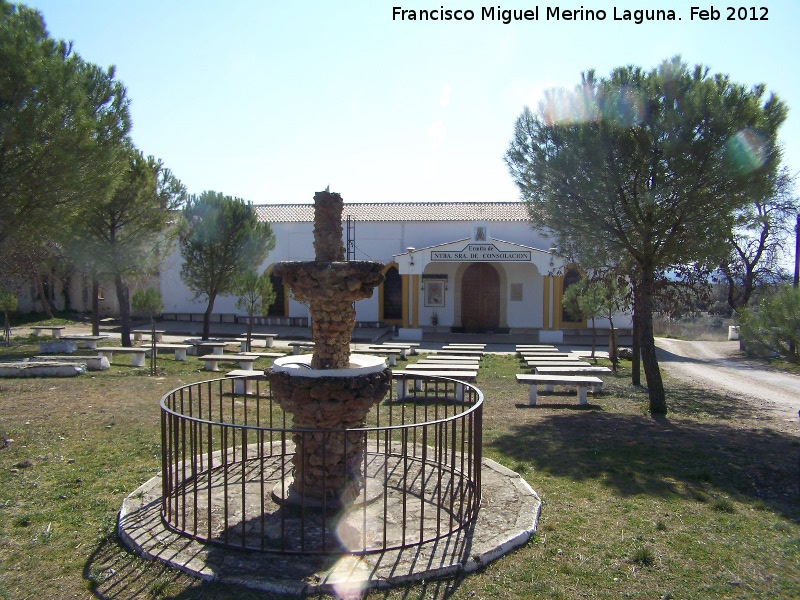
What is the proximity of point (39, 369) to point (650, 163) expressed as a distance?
1169 cm

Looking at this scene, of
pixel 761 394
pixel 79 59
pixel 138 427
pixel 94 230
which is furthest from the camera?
pixel 94 230

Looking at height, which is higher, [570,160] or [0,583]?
[570,160]

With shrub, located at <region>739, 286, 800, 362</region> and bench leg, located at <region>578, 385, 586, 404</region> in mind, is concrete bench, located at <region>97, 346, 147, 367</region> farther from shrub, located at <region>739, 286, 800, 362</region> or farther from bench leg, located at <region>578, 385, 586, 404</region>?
shrub, located at <region>739, 286, 800, 362</region>

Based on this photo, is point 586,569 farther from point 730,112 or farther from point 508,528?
point 730,112

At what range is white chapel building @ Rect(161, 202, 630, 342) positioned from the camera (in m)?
22.6

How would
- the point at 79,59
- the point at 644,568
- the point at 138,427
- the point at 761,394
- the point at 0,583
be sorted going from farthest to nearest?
1. the point at 761,394
2. the point at 79,59
3. the point at 138,427
4. the point at 644,568
5. the point at 0,583

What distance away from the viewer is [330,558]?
380 centimetres

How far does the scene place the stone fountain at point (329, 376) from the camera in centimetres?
443

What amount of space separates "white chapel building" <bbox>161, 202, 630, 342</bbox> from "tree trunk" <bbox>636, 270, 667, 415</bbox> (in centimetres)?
1240

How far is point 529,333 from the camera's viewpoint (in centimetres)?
2403

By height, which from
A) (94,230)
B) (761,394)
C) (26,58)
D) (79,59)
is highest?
(79,59)

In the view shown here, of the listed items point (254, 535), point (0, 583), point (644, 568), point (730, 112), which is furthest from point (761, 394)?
point (0, 583)

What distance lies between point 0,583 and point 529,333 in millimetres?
21893

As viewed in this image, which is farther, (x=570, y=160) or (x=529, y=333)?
(x=529, y=333)
